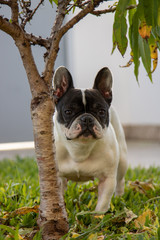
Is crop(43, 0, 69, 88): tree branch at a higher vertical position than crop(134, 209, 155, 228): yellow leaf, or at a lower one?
higher

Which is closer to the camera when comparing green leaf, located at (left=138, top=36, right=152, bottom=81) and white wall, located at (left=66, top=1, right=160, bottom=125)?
green leaf, located at (left=138, top=36, right=152, bottom=81)

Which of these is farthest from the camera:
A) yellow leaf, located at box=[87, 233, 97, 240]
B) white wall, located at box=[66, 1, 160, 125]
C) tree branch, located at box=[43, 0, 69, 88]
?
white wall, located at box=[66, 1, 160, 125]

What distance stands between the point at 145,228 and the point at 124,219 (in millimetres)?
127

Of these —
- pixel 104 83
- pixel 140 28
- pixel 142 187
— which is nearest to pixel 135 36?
pixel 140 28

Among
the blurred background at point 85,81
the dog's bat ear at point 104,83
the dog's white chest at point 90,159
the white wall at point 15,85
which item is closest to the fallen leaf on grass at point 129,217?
the dog's white chest at point 90,159

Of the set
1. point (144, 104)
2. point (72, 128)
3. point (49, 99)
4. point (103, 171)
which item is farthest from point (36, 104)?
point (144, 104)

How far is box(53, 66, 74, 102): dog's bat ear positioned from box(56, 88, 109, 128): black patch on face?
0.03 m

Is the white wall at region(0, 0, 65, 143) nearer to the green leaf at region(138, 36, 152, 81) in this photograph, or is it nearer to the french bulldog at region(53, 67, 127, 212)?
the french bulldog at region(53, 67, 127, 212)

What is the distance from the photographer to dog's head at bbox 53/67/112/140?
1.59 meters

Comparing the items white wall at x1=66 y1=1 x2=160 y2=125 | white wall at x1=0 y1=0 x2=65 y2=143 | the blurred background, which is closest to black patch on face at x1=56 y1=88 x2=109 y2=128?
the blurred background

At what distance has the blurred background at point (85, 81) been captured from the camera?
6242mm

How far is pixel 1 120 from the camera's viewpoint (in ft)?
20.8

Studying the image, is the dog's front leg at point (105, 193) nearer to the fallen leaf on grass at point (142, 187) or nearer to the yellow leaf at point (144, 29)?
the fallen leaf on grass at point (142, 187)

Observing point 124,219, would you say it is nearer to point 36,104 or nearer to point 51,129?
point 51,129
